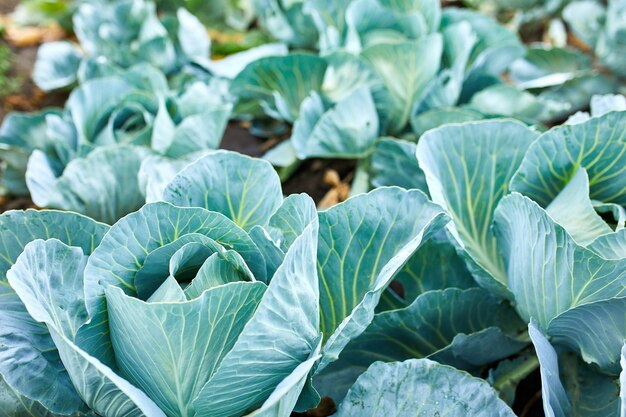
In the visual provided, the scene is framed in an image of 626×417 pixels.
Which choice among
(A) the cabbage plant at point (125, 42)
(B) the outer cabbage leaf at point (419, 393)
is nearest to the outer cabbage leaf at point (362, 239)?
(B) the outer cabbage leaf at point (419, 393)

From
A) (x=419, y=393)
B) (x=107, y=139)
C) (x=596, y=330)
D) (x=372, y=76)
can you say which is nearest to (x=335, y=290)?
(x=419, y=393)

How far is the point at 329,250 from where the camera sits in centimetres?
131

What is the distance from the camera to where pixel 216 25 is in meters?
3.09

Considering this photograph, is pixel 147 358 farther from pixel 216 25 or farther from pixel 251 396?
pixel 216 25

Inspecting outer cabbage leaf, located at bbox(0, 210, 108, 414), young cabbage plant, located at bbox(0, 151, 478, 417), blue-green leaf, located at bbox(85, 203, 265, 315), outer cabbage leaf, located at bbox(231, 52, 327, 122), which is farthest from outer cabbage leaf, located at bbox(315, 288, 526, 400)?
outer cabbage leaf, located at bbox(231, 52, 327, 122)

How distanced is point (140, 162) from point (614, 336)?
1.19m

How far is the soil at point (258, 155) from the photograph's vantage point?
160cm

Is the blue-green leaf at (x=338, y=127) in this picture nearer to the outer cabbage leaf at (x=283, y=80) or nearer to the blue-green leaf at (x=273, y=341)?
the outer cabbage leaf at (x=283, y=80)

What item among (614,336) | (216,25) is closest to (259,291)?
(614,336)

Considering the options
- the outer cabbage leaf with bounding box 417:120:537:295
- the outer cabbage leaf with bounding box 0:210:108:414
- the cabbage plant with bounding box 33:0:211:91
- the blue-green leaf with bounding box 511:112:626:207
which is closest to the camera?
the outer cabbage leaf with bounding box 0:210:108:414

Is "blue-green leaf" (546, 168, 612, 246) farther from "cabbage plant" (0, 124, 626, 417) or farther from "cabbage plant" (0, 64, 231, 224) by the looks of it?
"cabbage plant" (0, 64, 231, 224)

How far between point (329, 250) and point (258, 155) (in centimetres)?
107

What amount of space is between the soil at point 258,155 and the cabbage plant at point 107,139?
0.24m

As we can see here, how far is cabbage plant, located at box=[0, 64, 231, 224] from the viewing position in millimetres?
1710
